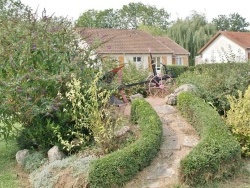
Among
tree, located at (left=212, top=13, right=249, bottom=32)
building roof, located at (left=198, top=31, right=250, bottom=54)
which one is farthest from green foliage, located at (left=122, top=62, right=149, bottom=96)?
tree, located at (left=212, top=13, right=249, bottom=32)

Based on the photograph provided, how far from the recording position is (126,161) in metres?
4.93

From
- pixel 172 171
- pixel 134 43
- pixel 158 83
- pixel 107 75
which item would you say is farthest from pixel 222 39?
pixel 172 171

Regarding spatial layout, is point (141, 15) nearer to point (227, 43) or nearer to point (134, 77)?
point (227, 43)

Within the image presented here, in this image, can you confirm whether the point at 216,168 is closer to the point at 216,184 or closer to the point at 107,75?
the point at 216,184

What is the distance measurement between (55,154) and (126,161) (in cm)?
161

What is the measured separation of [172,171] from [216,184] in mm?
676

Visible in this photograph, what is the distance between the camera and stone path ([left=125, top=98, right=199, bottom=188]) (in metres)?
5.06

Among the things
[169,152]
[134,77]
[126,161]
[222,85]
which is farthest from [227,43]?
[126,161]

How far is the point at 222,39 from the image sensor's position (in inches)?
1302

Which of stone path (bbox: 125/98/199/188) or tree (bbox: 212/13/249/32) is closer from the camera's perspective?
stone path (bbox: 125/98/199/188)

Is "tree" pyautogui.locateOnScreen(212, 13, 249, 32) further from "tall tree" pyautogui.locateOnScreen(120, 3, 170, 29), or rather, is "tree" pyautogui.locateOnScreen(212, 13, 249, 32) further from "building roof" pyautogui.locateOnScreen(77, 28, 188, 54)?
"building roof" pyautogui.locateOnScreen(77, 28, 188, 54)

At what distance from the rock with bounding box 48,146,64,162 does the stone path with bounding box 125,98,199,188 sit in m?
1.56

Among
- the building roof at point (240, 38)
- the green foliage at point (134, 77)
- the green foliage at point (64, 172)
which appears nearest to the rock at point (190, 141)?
the green foliage at point (64, 172)

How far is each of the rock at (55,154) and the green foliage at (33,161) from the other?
0.25 metres
